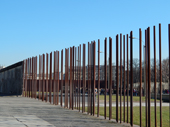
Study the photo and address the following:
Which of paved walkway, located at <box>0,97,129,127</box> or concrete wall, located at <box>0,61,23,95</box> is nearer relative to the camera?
paved walkway, located at <box>0,97,129,127</box>

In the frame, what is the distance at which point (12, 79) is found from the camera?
1421 inches

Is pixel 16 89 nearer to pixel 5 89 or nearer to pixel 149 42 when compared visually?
pixel 5 89

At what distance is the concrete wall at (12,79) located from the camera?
3178cm

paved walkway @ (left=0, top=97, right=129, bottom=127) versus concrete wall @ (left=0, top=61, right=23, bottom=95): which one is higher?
concrete wall @ (left=0, top=61, right=23, bottom=95)

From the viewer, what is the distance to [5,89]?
132ft

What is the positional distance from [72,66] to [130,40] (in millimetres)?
7123

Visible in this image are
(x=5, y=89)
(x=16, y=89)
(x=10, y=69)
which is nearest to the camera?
(x=16, y=89)

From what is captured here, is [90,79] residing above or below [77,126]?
above

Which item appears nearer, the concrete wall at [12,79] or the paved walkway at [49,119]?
the paved walkway at [49,119]

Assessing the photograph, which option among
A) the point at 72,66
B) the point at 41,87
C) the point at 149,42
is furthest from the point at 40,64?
the point at 149,42

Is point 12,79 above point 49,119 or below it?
above

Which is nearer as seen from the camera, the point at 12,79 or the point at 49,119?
the point at 49,119

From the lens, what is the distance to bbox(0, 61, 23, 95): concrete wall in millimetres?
31781

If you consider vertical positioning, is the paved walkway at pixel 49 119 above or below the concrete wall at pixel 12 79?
below
